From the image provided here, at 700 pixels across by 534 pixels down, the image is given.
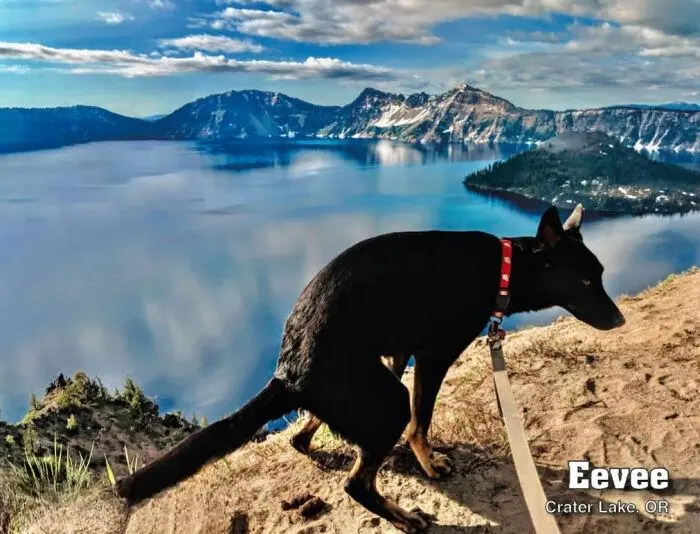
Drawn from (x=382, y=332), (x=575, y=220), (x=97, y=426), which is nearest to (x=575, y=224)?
(x=575, y=220)

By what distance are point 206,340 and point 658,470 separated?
117 m

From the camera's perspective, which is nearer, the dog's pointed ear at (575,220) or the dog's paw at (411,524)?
the dog's paw at (411,524)

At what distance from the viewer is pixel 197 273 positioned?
13812 centimetres

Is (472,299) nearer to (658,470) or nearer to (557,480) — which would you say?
(557,480)

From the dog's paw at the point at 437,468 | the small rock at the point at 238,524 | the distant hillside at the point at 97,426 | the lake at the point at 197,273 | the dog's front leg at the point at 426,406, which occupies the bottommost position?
the lake at the point at 197,273

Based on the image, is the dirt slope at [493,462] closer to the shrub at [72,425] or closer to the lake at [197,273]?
the shrub at [72,425]

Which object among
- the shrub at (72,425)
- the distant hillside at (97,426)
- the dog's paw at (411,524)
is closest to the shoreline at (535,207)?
the distant hillside at (97,426)

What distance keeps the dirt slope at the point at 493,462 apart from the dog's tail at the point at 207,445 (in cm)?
122

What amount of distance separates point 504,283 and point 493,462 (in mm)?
1856

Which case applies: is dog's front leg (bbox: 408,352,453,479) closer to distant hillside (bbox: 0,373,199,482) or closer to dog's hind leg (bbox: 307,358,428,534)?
dog's hind leg (bbox: 307,358,428,534)

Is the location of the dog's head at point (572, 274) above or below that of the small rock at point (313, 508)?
above

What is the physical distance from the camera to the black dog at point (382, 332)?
409 centimetres

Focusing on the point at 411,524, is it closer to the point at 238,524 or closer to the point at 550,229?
the point at 238,524

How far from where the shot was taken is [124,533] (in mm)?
5055
